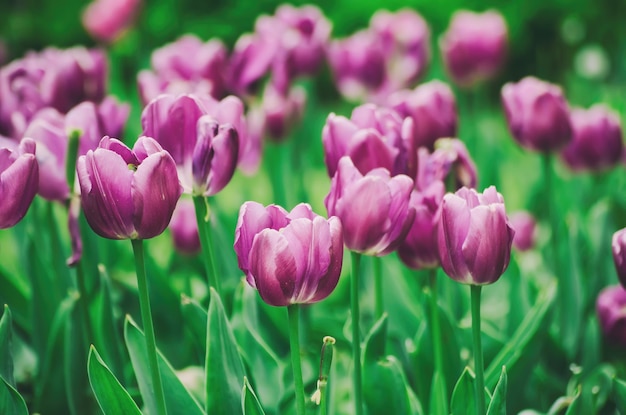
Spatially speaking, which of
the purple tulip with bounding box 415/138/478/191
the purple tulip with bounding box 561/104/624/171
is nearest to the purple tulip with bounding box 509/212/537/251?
the purple tulip with bounding box 561/104/624/171

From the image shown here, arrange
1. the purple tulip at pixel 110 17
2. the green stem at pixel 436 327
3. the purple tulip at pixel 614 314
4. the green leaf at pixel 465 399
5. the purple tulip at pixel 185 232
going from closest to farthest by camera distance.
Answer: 1. the green leaf at pixel 465 399
2. the green stem at pixel 436 327
3. the purple tulip at pixel 614 314
4. the purple tulip at pixel 185 232
5. the purple tulip at pixel 110 17

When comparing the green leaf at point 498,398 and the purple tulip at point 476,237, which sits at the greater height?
the purple tulip at point 476,237

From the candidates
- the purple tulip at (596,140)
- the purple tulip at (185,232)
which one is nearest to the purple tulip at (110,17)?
the purple tulip at (185,232)

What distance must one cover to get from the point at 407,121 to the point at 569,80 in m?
3.78

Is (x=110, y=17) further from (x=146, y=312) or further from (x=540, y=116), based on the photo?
(x=146, y=312)

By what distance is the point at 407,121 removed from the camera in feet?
4.93

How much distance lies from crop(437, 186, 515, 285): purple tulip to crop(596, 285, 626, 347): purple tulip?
692 millimetres

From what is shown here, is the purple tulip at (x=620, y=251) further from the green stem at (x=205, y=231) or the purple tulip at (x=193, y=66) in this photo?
the purple tulip at (x=193, y=66)

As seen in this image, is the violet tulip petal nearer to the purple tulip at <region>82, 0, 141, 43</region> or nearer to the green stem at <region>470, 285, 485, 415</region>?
the green stem at <region>470, 285, 485, 415</region>

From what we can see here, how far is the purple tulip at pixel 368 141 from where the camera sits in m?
1.44

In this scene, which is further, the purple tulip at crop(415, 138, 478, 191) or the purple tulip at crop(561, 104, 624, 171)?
the purple tulip at crop(561, 104, 624, 171)

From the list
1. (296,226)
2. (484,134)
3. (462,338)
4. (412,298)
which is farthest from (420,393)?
(484,134)

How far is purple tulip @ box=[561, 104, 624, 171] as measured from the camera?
90.7 inches

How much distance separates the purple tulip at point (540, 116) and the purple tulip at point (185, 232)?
887 mm
